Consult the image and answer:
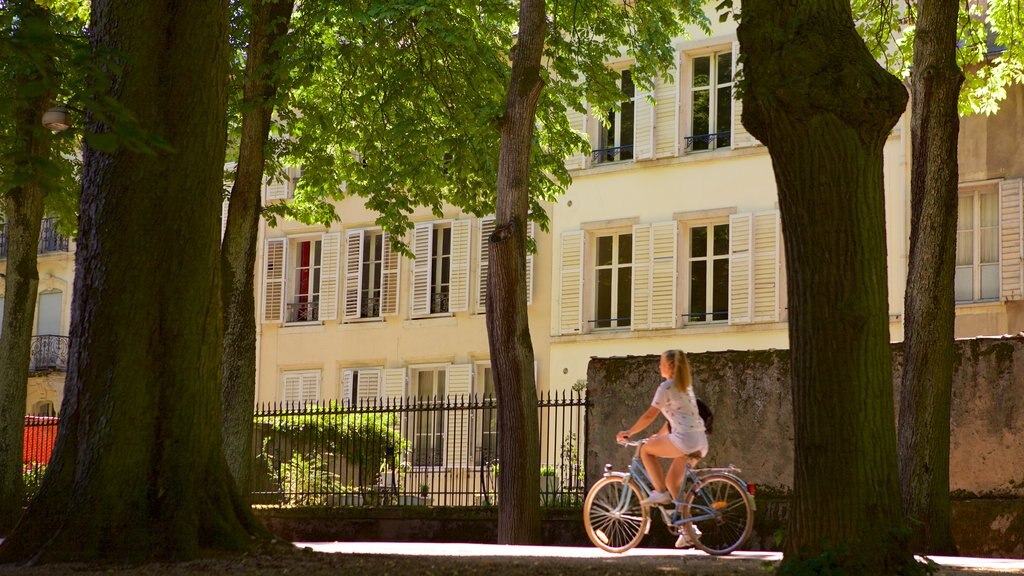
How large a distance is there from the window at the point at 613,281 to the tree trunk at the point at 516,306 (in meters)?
14.7

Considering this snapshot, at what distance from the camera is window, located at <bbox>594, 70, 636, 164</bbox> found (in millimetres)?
31828

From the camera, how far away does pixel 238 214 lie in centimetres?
1844

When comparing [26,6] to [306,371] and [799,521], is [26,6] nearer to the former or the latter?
[799,521]

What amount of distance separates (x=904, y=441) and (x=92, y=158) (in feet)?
24.1

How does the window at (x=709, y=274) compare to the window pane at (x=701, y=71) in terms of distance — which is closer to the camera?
the window at (x=709, y=274)

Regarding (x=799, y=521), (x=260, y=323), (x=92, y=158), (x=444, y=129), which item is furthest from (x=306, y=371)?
(x=799, y=521)

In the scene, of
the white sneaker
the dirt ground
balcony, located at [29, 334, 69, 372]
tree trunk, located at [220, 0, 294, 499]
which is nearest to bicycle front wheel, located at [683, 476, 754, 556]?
the white sneaker

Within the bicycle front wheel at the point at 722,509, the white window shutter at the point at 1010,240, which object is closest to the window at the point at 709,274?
the white window shutter at the point at 1010,240

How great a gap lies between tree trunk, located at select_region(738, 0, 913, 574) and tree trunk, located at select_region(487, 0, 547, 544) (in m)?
7.89

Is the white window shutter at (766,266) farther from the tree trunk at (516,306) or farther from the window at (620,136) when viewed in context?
the tree trunk at (516,306)

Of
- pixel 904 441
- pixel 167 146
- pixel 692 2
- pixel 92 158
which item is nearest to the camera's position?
pixel 167 146

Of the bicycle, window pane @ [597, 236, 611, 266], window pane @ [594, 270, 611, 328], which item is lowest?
the bicycle

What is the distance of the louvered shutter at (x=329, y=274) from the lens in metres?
35.9

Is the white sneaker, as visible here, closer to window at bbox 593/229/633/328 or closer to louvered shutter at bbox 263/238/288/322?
window at bbox 593/229/633/328
